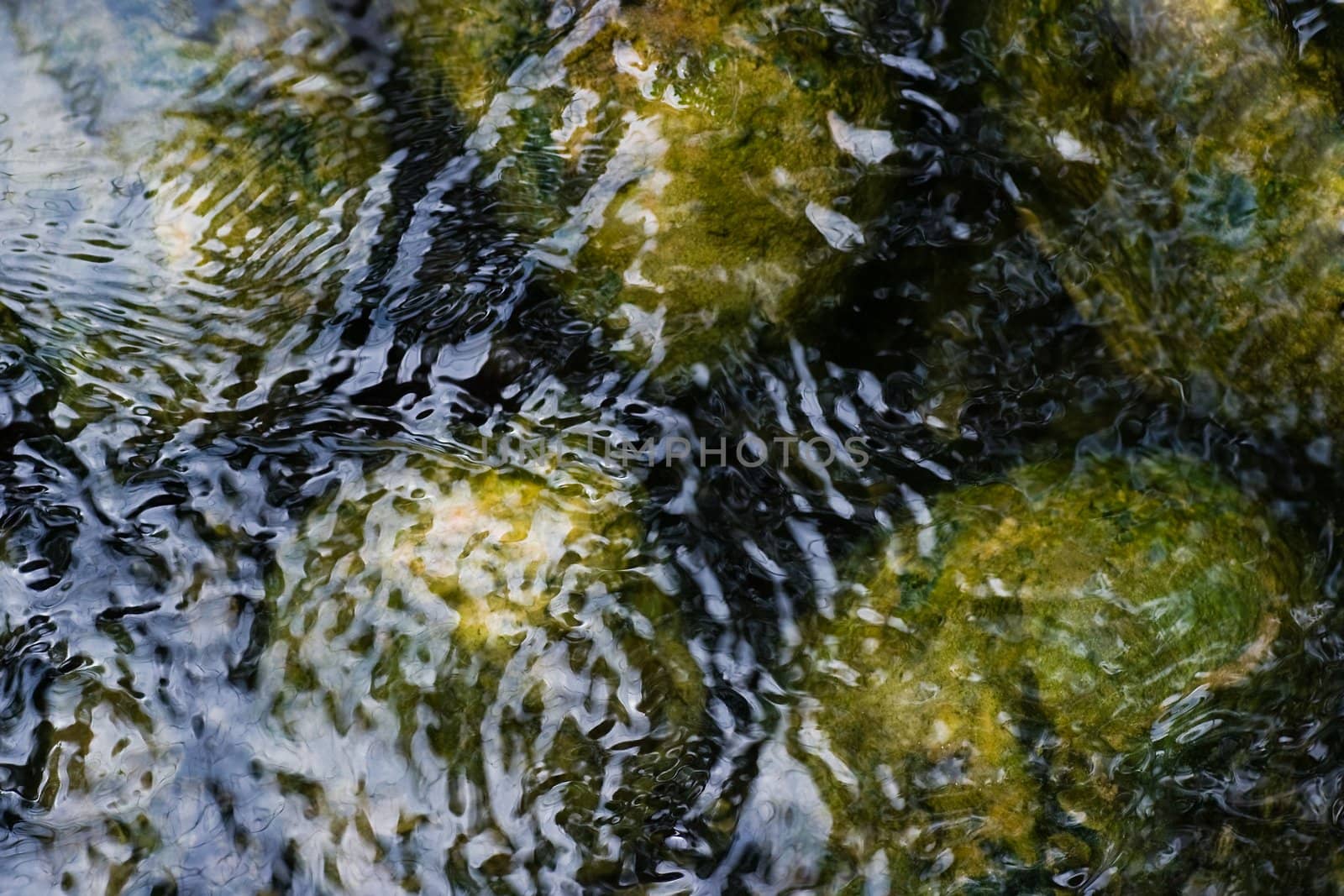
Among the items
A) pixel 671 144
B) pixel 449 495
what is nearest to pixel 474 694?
pixel 449 495

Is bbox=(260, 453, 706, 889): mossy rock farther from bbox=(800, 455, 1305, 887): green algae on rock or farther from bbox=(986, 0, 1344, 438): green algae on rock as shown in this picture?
bbox=(986, 0, 1344, 438): green algae on rock

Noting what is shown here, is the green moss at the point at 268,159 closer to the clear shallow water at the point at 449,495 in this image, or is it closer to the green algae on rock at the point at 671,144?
the clear shallow water at the point at 449,495

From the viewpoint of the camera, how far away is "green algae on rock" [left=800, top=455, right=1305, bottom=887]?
8.52 feet

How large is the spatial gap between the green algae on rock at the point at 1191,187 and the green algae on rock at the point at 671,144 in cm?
51

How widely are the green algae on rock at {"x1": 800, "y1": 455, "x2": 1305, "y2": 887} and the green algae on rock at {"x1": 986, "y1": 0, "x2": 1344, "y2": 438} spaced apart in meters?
0.48

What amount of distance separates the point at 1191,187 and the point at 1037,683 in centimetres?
143

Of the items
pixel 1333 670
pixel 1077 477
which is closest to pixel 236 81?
pixel 1077 477

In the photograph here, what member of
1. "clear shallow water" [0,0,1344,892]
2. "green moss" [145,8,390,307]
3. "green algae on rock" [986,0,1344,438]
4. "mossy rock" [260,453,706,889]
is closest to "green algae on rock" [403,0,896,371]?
"clear shallow water" [0,0,1344,892]

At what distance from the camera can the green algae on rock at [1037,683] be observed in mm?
2596

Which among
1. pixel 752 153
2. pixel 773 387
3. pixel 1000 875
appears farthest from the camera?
pixel 773 387

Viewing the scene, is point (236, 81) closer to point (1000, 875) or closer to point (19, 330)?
point (19, 330)

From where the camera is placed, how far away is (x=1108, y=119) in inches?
111

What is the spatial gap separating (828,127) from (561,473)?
1267 millimetres

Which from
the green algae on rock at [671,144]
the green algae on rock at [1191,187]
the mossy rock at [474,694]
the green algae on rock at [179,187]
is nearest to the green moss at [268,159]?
the green algae on rock at [179,187]
